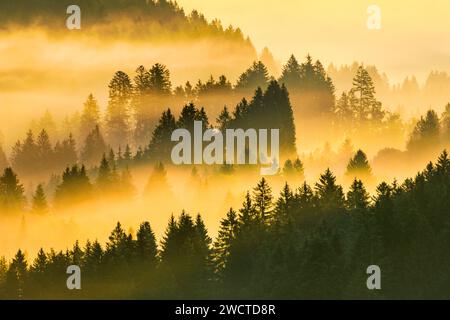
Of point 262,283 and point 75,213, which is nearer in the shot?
point 262,283

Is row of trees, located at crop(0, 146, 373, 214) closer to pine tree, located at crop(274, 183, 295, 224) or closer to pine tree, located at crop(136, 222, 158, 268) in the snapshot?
pine tree, located at crop(274, 183, 295, 224)

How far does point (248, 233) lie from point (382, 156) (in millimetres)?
75298

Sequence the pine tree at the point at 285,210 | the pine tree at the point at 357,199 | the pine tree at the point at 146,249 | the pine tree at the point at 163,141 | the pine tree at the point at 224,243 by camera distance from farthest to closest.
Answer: the pine tree at the point at 163,141 < the pine tree at the point at 285,210 < the pine tree at the point at 357,199 < the pine tree at the point at 146,249 < the pine tree at the point at 224,243

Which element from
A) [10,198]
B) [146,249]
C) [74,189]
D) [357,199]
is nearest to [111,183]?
[74,189]

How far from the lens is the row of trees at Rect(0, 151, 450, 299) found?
4279 inches

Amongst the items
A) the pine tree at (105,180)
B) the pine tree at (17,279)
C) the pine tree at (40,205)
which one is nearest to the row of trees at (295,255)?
the pine tree at (17,279)

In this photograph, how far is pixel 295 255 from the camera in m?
110

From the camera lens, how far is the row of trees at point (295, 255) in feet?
357

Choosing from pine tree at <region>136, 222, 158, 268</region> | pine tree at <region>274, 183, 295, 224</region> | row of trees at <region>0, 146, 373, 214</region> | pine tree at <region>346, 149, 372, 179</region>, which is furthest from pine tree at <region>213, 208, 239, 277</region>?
row of trees at <region>0, 146, 373, 214</region>

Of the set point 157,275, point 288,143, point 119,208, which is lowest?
point 157,275

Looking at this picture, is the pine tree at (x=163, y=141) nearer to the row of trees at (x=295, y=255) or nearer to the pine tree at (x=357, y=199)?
the row of trees at (x=295, y=255)

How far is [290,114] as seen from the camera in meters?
177
